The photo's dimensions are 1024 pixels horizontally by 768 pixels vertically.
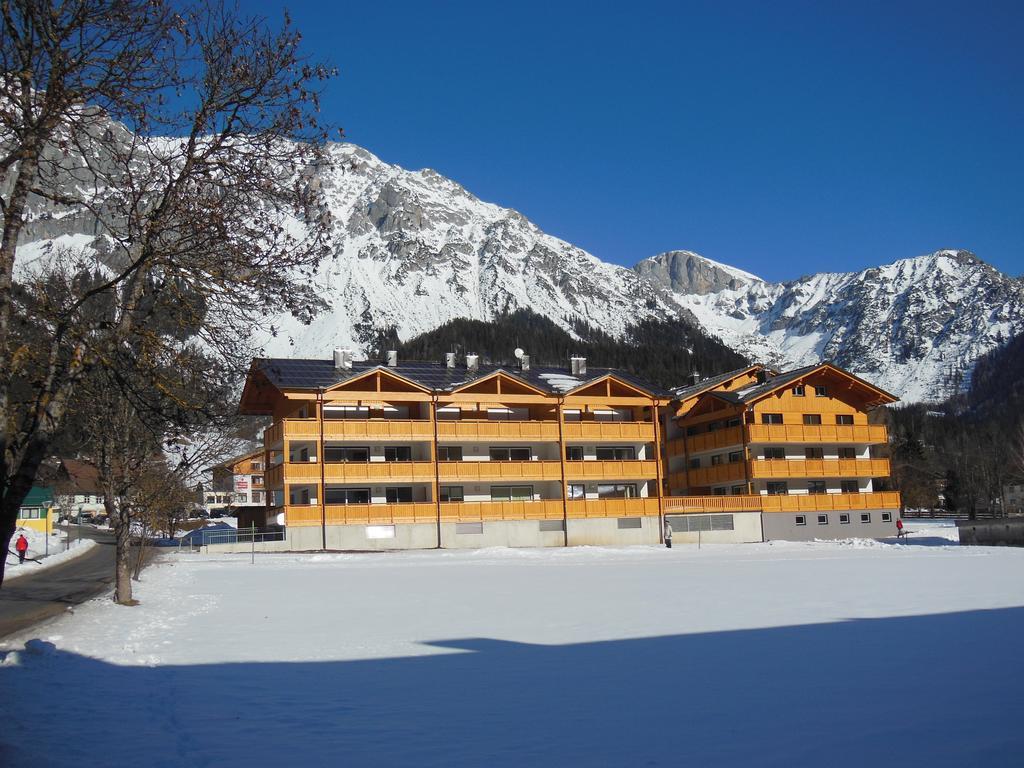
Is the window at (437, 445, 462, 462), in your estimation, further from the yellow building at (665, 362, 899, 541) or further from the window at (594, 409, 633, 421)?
the yellow building at (665, 362, 899, 541)

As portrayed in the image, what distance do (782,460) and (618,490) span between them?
422 inches

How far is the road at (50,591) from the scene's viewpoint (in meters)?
22.2

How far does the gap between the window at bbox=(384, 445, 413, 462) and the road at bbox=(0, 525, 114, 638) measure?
50.9 ft

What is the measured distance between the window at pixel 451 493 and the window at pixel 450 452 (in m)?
1.69

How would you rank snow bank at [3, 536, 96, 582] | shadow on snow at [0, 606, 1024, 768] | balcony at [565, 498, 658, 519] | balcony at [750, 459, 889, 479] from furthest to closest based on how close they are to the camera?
balcony at [750, 459, 889, 479], balcony at [565, 498, 658, 519], snow bank at [3, 536, 96, 582], shadow on snow at [0, 606, 1024, 768]

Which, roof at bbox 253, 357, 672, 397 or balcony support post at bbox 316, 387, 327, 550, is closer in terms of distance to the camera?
balcony support post at bbox 316, 387, 327, 550

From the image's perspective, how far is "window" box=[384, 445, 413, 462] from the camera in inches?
2156

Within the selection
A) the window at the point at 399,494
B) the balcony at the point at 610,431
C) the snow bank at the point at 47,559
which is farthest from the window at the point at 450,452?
the snow bank at the point at 47,559

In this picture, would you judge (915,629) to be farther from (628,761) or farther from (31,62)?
(31,62)

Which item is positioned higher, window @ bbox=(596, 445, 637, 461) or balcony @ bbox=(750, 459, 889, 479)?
window @ bbox=(596, 445, 637, 461)

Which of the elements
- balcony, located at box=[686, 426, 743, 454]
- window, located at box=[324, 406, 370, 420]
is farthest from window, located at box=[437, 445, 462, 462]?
balcony, located at box=[686, 426, 743, 454]

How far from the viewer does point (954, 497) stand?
341 ft

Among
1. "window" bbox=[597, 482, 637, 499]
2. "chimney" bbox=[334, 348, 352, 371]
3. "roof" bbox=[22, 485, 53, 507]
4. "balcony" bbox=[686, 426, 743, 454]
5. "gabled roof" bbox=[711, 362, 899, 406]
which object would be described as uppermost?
"chimney" bbox=[334, 348, 352, 371]

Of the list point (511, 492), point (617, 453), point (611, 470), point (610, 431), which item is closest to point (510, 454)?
point (511, 492)
